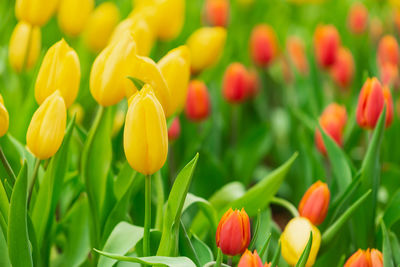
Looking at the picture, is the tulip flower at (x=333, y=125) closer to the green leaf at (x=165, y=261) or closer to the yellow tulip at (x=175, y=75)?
the yellow tulip at (x=175, y=75)

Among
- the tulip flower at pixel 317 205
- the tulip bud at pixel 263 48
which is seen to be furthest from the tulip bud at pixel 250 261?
the tulip bud at pixel 263 48

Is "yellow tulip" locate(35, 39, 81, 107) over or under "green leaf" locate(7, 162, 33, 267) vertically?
over

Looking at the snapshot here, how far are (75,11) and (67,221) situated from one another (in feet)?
1.78

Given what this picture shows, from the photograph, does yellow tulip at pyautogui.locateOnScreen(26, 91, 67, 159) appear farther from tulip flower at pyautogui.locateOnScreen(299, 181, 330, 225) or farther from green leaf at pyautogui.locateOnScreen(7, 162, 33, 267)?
tulip flower at pyautogui.locateOnScreen(299, 181, 330, 225)

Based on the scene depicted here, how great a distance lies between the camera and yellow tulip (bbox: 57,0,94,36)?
150 cm

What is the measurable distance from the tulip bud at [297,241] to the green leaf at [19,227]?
0.38 meters

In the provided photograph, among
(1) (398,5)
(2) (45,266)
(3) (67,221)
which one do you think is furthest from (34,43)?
(1) (398,5)

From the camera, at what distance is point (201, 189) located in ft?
4.96

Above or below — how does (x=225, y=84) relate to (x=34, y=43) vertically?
below

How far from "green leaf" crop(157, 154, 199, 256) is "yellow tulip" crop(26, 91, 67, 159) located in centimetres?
18

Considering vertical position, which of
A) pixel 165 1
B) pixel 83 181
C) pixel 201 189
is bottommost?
pixel 201 189

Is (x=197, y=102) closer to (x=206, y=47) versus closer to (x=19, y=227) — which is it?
(x=206, y=47)

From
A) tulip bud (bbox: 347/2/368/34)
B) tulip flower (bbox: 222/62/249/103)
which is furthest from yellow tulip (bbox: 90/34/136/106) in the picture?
tulip bud (bbox: 347/2/368/34)

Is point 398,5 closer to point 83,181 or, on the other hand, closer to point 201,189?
point 201,189
